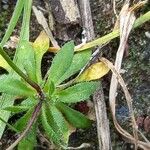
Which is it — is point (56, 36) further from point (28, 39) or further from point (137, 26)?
point (137, 26)

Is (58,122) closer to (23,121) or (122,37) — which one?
(23,121)

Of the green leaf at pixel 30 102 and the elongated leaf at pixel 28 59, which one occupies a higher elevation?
the elongated leaf at pixel 28 59

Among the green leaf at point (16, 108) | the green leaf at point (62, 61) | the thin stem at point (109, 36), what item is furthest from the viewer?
the thin stem at point (109, 36)

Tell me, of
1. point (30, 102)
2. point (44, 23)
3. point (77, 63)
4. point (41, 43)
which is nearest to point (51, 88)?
point (30, 102)

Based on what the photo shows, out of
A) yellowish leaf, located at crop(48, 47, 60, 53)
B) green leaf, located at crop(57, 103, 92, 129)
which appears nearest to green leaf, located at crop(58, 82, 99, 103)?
green leaf, located at crop(57, 103, 92, 129)

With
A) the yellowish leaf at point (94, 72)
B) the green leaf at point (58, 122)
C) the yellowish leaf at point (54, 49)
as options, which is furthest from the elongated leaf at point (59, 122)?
the yellowish leaf at point (54, 49)

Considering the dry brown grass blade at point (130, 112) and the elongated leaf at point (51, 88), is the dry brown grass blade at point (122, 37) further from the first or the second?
the elongated leaf at point (51, 88)
